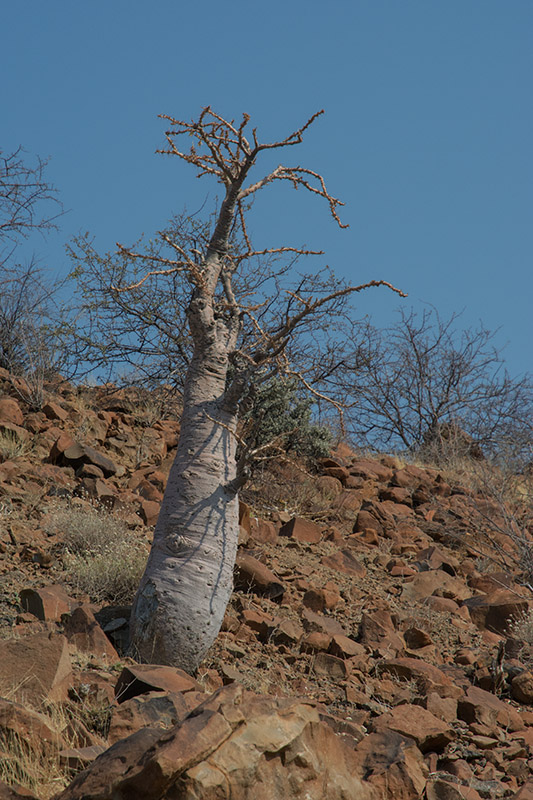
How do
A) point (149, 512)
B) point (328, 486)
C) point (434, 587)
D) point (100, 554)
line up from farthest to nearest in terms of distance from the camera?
point (328, 486) < point (149, 512) < point (434, 587) < point (100, 554)

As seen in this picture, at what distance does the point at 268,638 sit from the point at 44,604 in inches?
56.3

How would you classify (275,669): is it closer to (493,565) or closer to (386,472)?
(493,565)

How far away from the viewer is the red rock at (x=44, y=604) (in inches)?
184

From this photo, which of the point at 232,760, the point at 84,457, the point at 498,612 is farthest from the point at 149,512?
the point at 232,760

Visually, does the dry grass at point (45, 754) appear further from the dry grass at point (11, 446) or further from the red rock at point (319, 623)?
the dry grass at point (11, 446)

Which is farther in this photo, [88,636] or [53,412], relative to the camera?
[53,412]

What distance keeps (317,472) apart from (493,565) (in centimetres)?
238

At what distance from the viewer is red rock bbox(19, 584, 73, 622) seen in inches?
184

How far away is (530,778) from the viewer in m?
3.30

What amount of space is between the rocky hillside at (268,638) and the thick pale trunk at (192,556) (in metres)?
0.23

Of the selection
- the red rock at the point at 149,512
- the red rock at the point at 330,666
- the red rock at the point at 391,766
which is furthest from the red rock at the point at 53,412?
the red rock at the point at 391,766

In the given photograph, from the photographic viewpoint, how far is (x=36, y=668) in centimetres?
347

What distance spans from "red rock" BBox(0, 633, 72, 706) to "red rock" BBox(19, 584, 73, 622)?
1.04 meters

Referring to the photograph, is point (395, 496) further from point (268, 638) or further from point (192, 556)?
point (192, 556)
